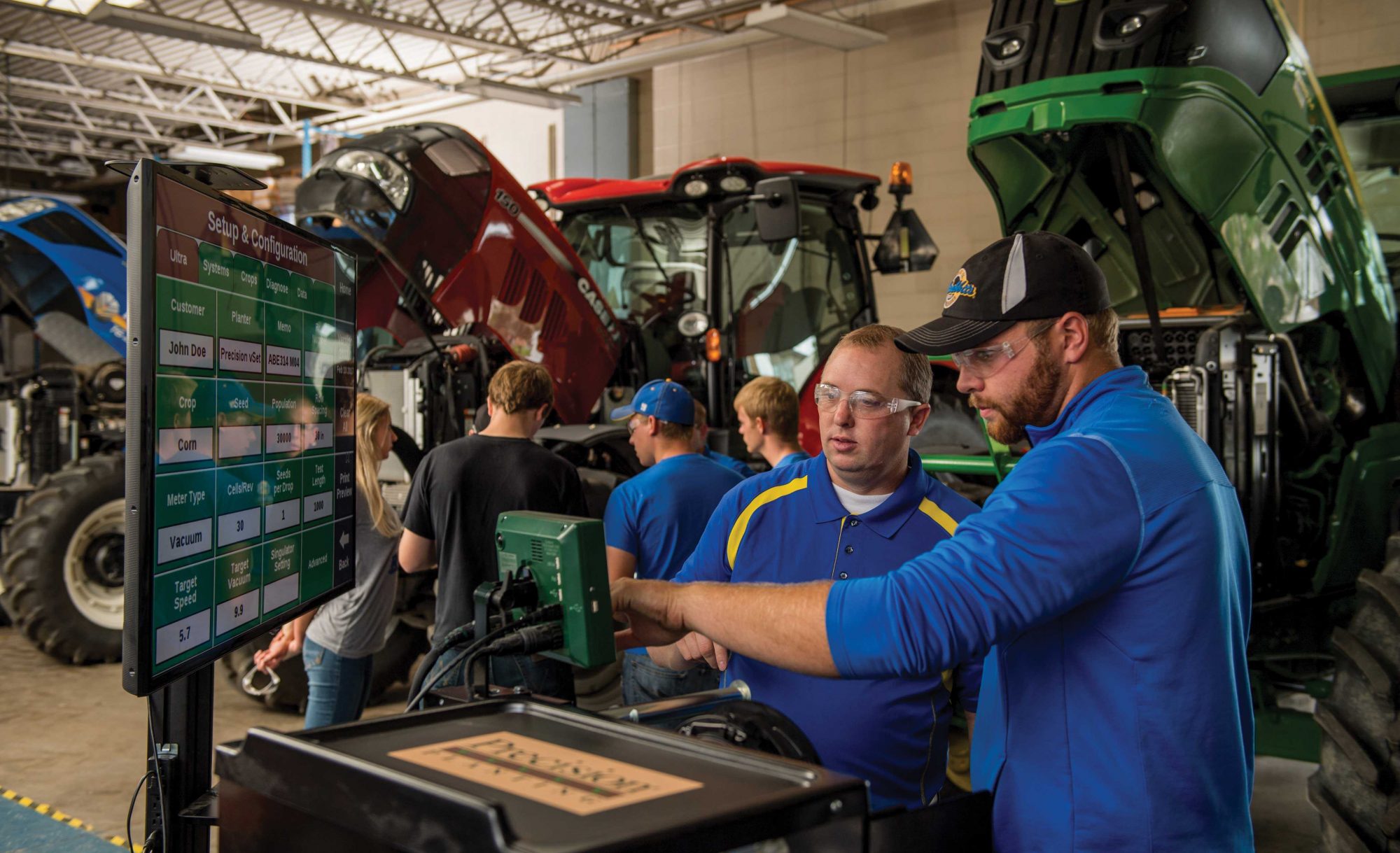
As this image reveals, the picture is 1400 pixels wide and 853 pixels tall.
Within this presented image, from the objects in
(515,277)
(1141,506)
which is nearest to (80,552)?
(515,277)

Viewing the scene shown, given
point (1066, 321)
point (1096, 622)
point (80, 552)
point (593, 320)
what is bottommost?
point (80, 552)

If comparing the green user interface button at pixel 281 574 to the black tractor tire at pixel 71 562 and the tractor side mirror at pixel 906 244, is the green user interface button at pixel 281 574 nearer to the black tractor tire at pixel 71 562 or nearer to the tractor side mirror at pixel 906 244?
the tractor side mirror at pixel 906 244

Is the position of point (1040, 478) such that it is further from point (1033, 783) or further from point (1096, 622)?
point (1033, 783)

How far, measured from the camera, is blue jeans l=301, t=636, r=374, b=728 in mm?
3740

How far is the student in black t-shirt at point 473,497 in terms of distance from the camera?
3693 millimetres

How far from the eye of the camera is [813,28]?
1040 centimetres

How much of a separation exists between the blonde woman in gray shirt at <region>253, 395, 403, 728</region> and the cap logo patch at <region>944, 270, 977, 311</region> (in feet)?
8.01

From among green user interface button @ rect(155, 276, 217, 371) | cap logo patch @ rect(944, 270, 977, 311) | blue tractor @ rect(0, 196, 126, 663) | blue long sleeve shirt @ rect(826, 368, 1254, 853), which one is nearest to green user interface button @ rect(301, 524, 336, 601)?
green user interface button @ rect(155, 276, 217, 371)

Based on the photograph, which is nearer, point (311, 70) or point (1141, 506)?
point (1141, 506)

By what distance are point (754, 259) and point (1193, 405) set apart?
3.20 meters

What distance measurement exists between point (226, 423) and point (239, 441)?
6 centimetres

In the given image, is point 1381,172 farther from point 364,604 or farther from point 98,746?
point 98,746

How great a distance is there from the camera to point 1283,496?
4074mm

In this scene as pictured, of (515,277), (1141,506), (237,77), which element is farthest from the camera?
(237,77)
